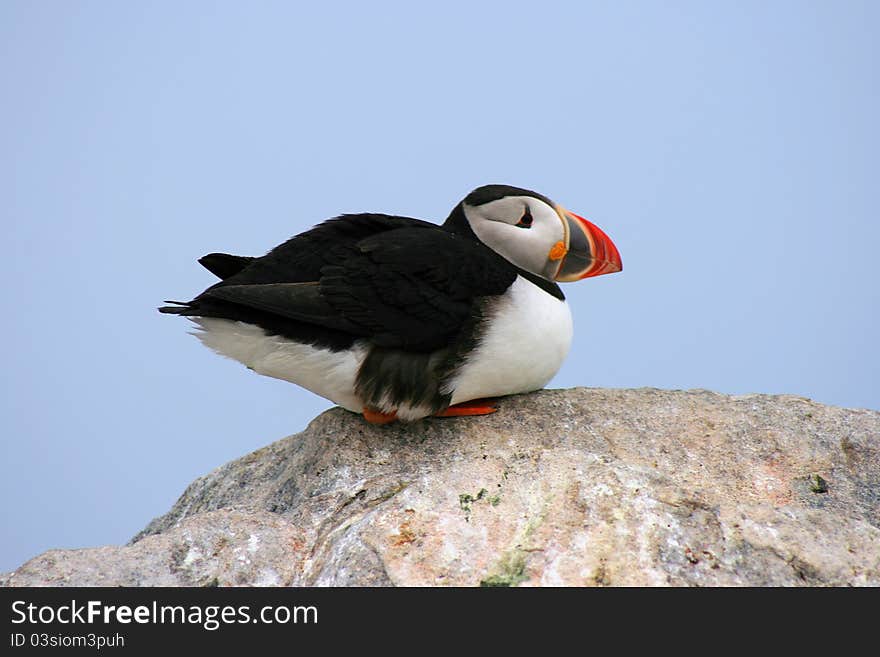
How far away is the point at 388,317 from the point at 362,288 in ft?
0.52

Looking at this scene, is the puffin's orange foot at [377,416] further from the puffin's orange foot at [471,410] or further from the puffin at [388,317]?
the puffin's orange foot at [471,410]

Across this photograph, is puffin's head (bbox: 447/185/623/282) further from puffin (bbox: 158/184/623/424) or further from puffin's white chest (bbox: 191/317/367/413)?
puffin's white chest (bbox: 191/317/367/413)

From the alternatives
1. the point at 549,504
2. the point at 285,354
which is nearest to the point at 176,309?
the point at 285,354

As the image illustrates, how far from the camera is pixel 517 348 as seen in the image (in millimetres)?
4188

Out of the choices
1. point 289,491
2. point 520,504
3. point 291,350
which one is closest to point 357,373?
point 291,350

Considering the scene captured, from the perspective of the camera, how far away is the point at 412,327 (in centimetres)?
395

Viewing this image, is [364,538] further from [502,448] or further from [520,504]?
[502,448]

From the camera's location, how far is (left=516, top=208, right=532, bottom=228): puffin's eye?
14.7ft

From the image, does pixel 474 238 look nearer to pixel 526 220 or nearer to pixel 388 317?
pixel 526 220
